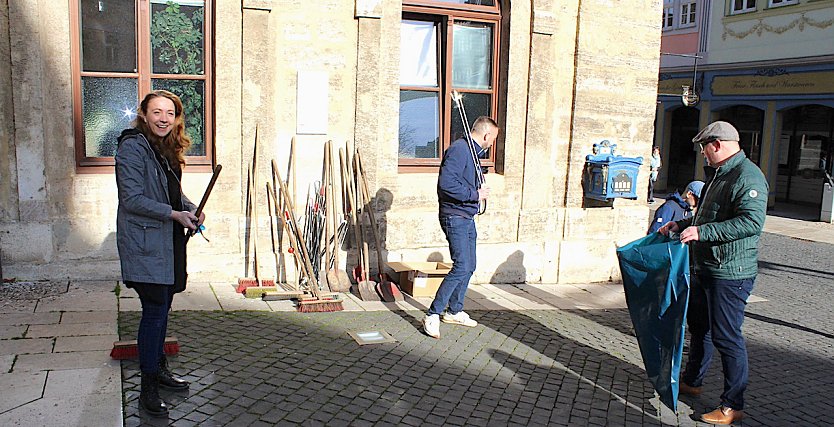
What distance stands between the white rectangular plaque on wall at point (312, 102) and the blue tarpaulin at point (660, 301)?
354 cm

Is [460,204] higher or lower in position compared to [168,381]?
higher

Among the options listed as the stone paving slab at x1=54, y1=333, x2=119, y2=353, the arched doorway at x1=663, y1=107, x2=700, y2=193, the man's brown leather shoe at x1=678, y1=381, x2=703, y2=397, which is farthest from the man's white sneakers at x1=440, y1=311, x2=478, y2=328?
the arched doorway at x1=663, y1=107, x2=700, y2=193

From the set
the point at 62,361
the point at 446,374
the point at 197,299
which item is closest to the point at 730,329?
the point at 446,374

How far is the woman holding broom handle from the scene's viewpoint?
3.85 metres

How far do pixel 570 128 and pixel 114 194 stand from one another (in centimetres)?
502

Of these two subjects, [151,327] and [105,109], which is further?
[105,109]

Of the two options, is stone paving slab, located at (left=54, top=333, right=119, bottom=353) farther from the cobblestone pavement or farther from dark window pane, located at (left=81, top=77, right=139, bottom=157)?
dark window pane, located at (left=81, top=77, right=139, bottom=157)

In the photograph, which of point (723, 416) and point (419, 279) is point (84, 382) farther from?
point (723, 416)

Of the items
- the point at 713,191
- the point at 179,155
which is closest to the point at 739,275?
the point at 713,191

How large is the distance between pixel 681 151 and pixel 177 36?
20796 millimetres

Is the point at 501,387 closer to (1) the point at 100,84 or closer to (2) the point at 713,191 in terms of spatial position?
Result: (2) the point at 713,191

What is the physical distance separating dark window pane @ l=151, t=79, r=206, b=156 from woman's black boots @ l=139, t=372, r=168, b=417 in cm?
347

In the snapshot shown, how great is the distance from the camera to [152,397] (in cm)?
400

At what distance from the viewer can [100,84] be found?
674cm
